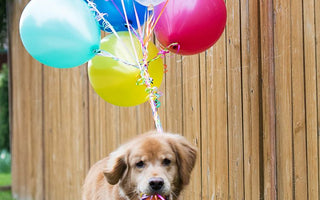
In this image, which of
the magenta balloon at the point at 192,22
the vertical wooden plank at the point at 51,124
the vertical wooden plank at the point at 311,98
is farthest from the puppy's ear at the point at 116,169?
the vertical wooden plank at the point at 51,124

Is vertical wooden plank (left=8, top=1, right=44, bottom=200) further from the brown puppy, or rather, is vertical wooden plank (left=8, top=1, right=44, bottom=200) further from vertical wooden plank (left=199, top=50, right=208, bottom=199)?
the brown puppy

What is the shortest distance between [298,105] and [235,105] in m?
0.66

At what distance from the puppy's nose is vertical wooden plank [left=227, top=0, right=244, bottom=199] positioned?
963 millimetres

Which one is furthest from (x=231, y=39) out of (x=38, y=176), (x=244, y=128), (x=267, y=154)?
(x=38, y=176)

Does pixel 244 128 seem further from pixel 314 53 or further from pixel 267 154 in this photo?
pixel 314 53

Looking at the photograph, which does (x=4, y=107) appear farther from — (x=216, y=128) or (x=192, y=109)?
(x=216, y=128)

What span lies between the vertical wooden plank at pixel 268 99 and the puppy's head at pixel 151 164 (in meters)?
0.59

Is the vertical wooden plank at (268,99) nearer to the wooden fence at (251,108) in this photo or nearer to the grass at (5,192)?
the wooden fence at (251,108)

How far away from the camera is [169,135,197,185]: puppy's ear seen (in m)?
3.54

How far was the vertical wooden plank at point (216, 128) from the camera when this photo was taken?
163 inches

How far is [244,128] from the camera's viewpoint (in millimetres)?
3924

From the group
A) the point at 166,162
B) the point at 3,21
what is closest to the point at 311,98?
the point at 166,162

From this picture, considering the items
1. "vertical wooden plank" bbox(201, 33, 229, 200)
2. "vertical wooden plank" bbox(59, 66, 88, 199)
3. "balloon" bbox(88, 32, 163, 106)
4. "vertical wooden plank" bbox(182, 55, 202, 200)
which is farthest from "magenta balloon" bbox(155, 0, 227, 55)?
"vertical wooden plank" bbox(59, 66, 88, 199)

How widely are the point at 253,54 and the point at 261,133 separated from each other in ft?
2.03
